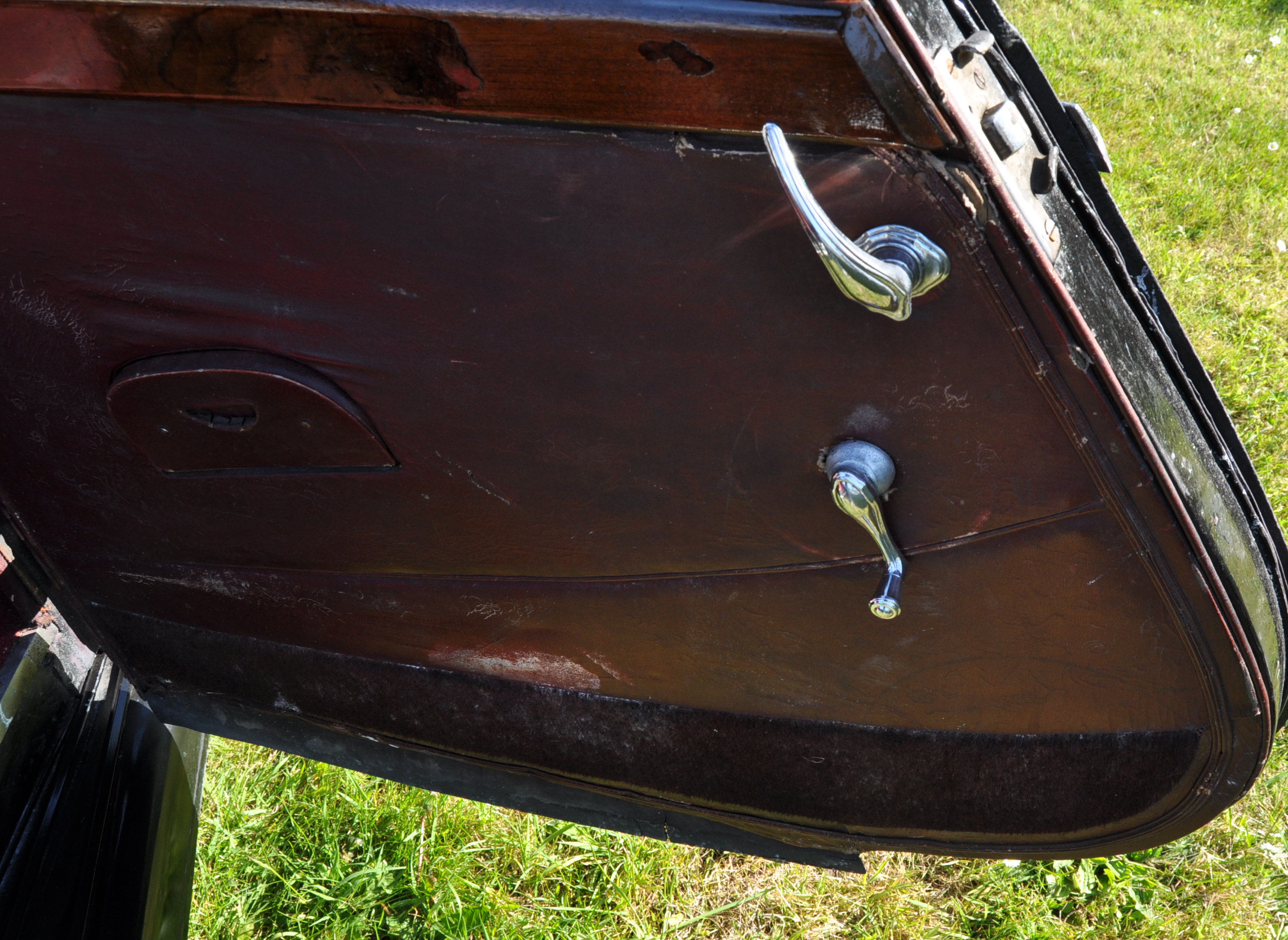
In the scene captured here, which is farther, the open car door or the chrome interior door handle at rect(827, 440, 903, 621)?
the chrome interior door handle at rect(827, 440, 903, 621)

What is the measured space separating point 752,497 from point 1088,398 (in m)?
0.36

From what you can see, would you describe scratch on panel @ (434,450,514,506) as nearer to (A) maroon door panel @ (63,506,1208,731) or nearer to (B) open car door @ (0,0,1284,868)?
(B) open car door @ (0,0,1284,868)

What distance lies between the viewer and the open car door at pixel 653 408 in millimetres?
807

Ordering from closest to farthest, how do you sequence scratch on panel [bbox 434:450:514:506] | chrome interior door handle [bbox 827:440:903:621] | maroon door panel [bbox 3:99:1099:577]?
1. maroon door panel [bbox 3:99:1099:577]
2. chrome interior door handle [bbox 827:440:903:621]
3. scratch on panel [bbox 434:450:514:506]

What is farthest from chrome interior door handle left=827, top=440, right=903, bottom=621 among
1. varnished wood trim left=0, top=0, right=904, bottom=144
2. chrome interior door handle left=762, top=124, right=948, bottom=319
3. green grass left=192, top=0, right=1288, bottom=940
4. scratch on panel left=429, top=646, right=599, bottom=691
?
green grass left=192, top=0, right=1288, bottom=940

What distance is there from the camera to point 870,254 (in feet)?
2.56

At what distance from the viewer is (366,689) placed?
1.50 m

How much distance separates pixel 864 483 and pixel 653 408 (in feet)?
0.72

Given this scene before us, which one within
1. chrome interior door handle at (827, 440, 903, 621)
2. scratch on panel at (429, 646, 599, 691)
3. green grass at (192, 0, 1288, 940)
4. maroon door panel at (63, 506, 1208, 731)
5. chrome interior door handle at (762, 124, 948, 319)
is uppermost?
chrome interior door handle at (762, 124, 948, 319)

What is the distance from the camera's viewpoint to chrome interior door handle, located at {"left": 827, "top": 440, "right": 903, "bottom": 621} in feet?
3.23

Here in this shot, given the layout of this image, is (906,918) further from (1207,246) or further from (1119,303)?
(1207,246)

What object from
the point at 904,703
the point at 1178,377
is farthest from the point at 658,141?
the point at 904,703

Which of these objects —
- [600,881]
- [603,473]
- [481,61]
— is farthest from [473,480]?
Answer: [600,881]

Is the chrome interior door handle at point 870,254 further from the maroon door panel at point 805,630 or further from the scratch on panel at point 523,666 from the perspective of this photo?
the scratch on panel at point 523,666
